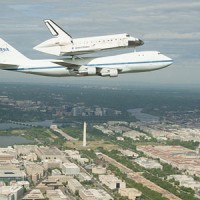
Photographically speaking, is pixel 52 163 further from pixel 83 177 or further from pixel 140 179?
pixel 140 179

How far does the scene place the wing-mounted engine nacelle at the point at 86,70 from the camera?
21.8 meters

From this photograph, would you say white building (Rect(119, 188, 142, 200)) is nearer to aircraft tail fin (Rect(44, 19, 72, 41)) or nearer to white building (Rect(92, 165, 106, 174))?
white building (Rect(92, 165, 106, 174))

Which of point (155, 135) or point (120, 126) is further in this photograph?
point (120, 126)

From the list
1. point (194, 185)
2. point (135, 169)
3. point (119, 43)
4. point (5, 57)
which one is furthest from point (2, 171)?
point (119, 43)

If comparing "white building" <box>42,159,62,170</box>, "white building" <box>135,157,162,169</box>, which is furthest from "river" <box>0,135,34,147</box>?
"white building" <box>135,157,162,169</box>

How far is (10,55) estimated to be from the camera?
2377cm

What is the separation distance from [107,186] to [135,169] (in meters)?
8.77

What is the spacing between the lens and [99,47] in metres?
20.7

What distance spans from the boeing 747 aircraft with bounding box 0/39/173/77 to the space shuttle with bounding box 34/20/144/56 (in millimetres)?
992

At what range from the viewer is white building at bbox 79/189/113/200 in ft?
144

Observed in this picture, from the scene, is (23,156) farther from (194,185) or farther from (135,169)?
(194,185)

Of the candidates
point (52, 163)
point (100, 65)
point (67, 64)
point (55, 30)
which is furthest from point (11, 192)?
point (55, 30)

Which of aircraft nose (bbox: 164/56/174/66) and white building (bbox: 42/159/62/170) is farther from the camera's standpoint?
white building (bbox: 42/159/62/170)

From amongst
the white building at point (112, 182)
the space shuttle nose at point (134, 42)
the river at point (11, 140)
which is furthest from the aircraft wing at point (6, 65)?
the river at point (11, 140)
